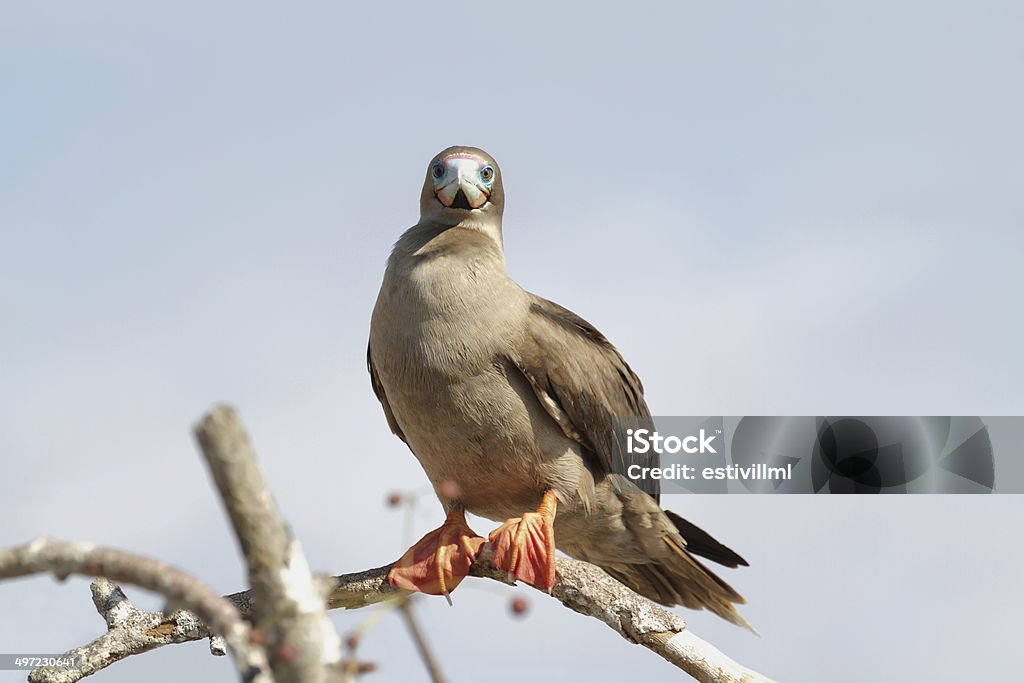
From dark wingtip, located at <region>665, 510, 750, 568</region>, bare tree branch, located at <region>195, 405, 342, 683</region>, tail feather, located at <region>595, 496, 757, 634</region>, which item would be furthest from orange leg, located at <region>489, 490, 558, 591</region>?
bare tree branch, located at <region>195, 405, 342, 683</region>

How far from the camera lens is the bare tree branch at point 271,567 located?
7.48 ft

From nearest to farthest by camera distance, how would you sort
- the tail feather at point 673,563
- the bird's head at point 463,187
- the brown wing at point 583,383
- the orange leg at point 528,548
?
the orange leg at point 528,548
the brown wing at point 583,383
the tail feather at point 673,563
the bird's head at point 463,187

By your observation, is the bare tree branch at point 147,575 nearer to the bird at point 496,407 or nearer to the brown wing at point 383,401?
the bird at point 496,407

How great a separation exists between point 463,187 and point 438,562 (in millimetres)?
2209

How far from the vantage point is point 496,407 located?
621cm

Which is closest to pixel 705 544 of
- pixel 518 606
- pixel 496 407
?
pixel 496 407

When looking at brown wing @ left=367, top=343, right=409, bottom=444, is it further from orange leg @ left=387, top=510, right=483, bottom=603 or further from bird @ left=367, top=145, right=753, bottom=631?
orange leg @ left=387, top=510, right=483, bottom=603

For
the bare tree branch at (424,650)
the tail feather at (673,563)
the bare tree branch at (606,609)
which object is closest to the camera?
the bare tree branch at (424,650)

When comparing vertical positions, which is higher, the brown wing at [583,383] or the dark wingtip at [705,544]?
the brown wing at [583,383]

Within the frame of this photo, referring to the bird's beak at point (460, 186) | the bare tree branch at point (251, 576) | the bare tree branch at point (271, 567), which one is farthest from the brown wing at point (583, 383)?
the bare tree branch at point (271, 567)

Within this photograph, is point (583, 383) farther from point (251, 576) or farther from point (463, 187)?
point (251, 576)

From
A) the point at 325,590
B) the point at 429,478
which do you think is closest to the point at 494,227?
the point at 429,478

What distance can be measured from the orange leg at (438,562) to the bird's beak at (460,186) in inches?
75.5

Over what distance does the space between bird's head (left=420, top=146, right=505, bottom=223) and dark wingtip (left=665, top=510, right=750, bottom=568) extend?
2.14m
